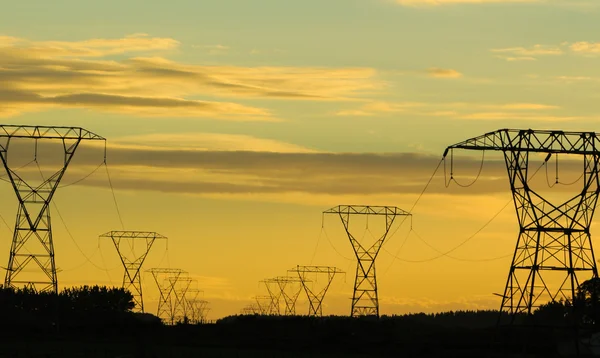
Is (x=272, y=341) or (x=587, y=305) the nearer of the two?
(x=272, y=341)

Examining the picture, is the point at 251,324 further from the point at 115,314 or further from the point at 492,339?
the point at 492,339

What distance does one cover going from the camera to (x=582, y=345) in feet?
376

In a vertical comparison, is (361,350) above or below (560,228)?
below

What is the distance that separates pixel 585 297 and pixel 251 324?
40.7 meters

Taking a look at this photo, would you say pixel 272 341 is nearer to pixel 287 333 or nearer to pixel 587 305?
pixel 287 333

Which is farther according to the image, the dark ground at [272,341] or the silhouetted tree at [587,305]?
the silhouetted tree at [587,305]

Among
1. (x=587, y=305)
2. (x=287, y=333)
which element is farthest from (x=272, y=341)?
(x=587, y=305)

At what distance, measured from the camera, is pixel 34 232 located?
121938 mm

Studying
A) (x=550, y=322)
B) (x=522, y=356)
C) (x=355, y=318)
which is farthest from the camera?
(x=355, y=318)

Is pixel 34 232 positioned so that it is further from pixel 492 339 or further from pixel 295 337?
pixel 492 339

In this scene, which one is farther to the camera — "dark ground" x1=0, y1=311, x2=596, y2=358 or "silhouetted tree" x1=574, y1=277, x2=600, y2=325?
"silhouetted tree" x1=574, y1=277, x2=600, y2=325

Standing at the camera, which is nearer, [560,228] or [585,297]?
[560,228]

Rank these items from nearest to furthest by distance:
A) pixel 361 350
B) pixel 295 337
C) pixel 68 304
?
pixel 361 350 → pixel 295 337 → pixel 68 304

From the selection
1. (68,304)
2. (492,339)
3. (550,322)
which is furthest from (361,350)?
(68,304)
